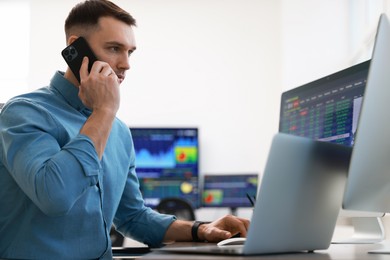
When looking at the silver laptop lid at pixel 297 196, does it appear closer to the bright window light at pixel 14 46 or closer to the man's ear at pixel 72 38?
the man's ear at pixel 72 38

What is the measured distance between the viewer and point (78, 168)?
1263 mm

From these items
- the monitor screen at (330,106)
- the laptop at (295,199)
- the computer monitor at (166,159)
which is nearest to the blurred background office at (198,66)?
the computer monitor at (166,159)

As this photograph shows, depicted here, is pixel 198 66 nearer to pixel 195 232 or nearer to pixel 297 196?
pixel 195 232

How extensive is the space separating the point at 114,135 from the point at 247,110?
495 centimetres

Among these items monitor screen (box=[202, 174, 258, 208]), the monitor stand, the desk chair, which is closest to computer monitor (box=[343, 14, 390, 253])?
the monitor stand

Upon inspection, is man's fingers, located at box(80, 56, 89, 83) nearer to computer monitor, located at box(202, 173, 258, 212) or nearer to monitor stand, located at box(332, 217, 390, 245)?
monitor stand, located at box(332, 217, 390, 245)

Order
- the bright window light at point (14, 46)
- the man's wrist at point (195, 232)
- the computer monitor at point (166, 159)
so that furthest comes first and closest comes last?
1. the bright window light at point (14, 46)
2. the computer monitor at point (166, 159)
3. the man's wrist at point (195, 232)

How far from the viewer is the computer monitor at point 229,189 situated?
603cm

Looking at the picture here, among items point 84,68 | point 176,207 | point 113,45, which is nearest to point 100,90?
point 84,68

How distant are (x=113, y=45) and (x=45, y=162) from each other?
1.73 feet

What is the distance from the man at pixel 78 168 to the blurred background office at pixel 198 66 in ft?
15.5

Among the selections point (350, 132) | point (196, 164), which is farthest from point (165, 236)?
point (196, 164)

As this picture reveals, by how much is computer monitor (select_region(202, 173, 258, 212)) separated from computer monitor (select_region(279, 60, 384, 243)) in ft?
14.1

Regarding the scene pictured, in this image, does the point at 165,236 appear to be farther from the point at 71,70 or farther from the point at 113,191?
the point at 71,70
